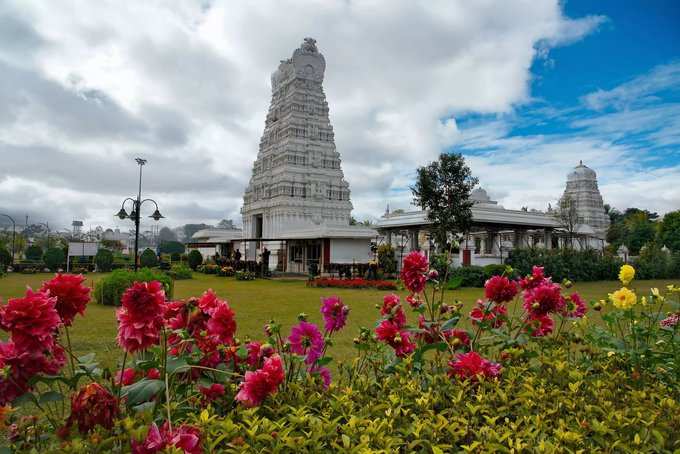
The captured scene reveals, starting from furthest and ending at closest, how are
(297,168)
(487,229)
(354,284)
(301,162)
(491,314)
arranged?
(301,162), (297,168), (487,229), (354,284), (491,314)

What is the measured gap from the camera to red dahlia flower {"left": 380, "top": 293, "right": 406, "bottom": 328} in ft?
9.05

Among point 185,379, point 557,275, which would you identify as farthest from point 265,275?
point 185,379

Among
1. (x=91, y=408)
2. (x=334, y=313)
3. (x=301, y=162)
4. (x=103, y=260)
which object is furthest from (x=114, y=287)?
(x=301, y=162)

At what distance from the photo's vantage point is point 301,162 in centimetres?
3059

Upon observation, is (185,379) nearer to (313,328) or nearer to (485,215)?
(313,328)

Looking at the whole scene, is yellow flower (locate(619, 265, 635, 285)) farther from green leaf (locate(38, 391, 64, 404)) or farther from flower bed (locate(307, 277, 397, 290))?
flower bed (locate(307, 277, 397, 290))

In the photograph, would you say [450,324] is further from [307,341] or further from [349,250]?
[349,250]

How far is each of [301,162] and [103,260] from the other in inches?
541

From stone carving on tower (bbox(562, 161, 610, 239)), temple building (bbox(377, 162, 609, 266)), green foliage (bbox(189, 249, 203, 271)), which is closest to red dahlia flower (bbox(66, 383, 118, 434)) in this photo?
temple building (bbox(377, 162, 609, 266))

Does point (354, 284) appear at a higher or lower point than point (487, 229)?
lower

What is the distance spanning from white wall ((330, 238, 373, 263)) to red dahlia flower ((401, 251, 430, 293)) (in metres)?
19.8

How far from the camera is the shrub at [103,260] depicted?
87.1ft

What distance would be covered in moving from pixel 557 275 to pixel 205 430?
21.5 meters

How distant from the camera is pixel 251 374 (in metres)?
1.91
